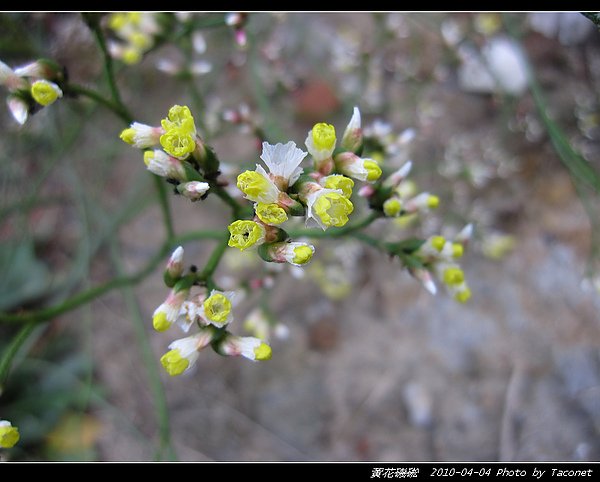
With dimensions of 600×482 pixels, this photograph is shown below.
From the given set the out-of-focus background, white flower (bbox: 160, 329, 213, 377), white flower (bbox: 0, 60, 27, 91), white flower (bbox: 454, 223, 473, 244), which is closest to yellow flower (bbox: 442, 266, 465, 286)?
white flower (bbox: 454, 223, 473, 244)

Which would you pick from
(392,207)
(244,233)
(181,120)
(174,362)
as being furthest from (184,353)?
(392,207)

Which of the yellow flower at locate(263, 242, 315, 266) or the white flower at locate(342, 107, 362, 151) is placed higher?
the white flower at locate(342, 107, 362, 151)

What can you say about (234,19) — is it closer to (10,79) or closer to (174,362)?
(10,79)

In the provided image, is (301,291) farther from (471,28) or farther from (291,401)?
(471,28)

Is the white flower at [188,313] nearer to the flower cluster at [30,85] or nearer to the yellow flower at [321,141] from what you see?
the yellow flower at [321,141]

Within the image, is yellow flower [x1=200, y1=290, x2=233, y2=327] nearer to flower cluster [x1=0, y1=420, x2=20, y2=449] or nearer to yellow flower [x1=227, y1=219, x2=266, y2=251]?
yellow flower [x1=227, y1=219, x2=266, y2=251]
